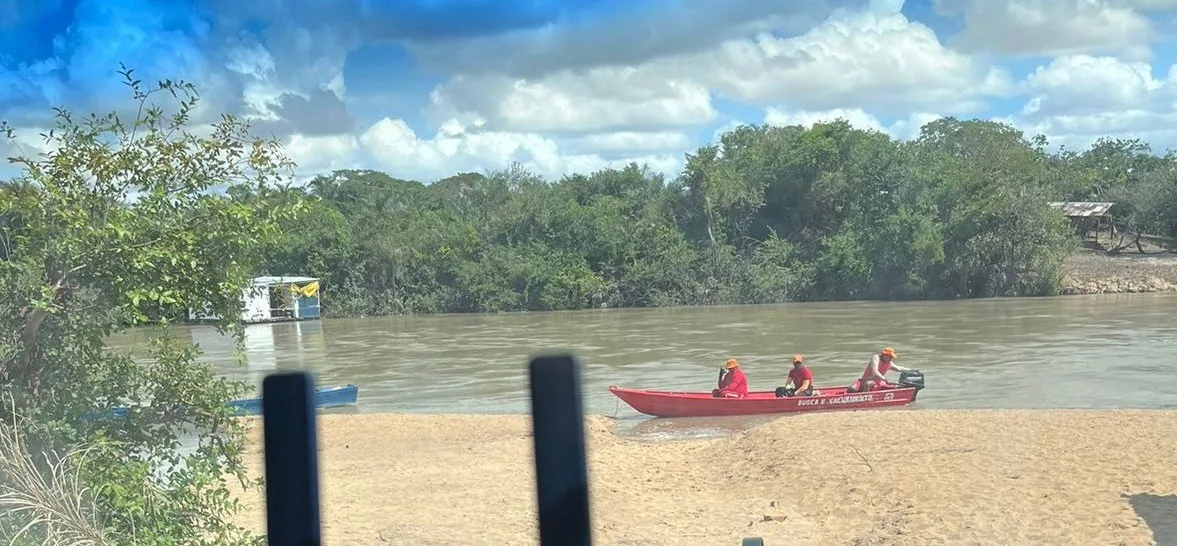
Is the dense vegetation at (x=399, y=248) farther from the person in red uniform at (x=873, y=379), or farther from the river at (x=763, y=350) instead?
the person in red uniform at (x=873, y=379)

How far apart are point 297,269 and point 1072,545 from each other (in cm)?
5304

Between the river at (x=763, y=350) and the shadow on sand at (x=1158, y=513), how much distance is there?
9462mm

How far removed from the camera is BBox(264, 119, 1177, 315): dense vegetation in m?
49.0

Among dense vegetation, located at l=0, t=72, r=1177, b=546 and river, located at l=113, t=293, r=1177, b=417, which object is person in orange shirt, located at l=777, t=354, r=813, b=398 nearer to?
river, located at l=113, t=293, r=1177, b=417

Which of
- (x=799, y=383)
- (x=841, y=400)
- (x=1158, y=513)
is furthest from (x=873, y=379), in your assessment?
(x=1158, y=513)

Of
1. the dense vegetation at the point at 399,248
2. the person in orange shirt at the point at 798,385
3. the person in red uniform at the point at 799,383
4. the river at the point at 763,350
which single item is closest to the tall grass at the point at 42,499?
the dense vegetation at the point at 399,248

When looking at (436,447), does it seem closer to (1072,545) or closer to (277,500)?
(1072,545)

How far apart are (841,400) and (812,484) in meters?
6.97

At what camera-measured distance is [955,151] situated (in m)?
63.8

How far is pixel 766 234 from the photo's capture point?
5797cm

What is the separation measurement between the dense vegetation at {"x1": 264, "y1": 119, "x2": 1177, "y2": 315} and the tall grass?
46240 millimetres

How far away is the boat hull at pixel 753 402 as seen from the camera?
1800 centimetres

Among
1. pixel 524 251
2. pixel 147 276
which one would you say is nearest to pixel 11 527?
pixel 147 276

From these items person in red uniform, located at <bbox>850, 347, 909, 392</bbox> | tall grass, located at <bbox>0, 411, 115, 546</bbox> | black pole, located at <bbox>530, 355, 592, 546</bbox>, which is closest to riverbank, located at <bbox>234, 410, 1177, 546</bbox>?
person in red uniform, located at <bbox>850, 347, 909, 392</bbox>
